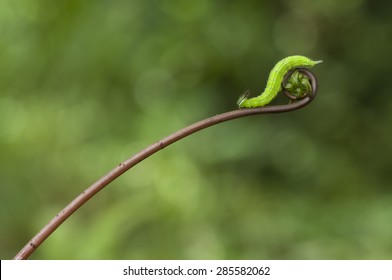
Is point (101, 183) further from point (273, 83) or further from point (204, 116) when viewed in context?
point (204, 116)

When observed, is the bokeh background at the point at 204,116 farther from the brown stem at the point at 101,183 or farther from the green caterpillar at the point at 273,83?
the brown stem at the point at 101,183

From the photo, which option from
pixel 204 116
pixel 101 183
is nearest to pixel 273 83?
pixel 101 183

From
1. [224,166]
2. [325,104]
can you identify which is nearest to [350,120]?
[325,104]

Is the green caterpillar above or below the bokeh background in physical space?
below

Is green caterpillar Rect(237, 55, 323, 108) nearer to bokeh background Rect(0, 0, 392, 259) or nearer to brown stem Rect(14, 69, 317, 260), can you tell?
brown stem Rect(14, 69, 317, 260)

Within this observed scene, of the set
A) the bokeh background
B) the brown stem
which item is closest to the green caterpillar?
the brown stem

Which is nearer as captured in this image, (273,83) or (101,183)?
(101,183)

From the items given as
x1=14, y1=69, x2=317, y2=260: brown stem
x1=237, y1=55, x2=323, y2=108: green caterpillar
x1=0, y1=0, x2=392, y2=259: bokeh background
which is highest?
x1=0, y1=0, x2=392, y2=259: bokeh background

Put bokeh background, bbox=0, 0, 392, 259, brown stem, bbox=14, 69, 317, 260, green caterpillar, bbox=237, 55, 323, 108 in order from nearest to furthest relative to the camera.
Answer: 1. brown stem, bbox=14, 69, 317, 260
2. green caterpillar, bbox=237, 55, 323, 108
3. bokeh background, bbox=0, 0, 392, 259

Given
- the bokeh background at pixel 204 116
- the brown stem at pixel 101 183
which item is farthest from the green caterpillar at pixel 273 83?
the bokeh background at pixel 204 116
